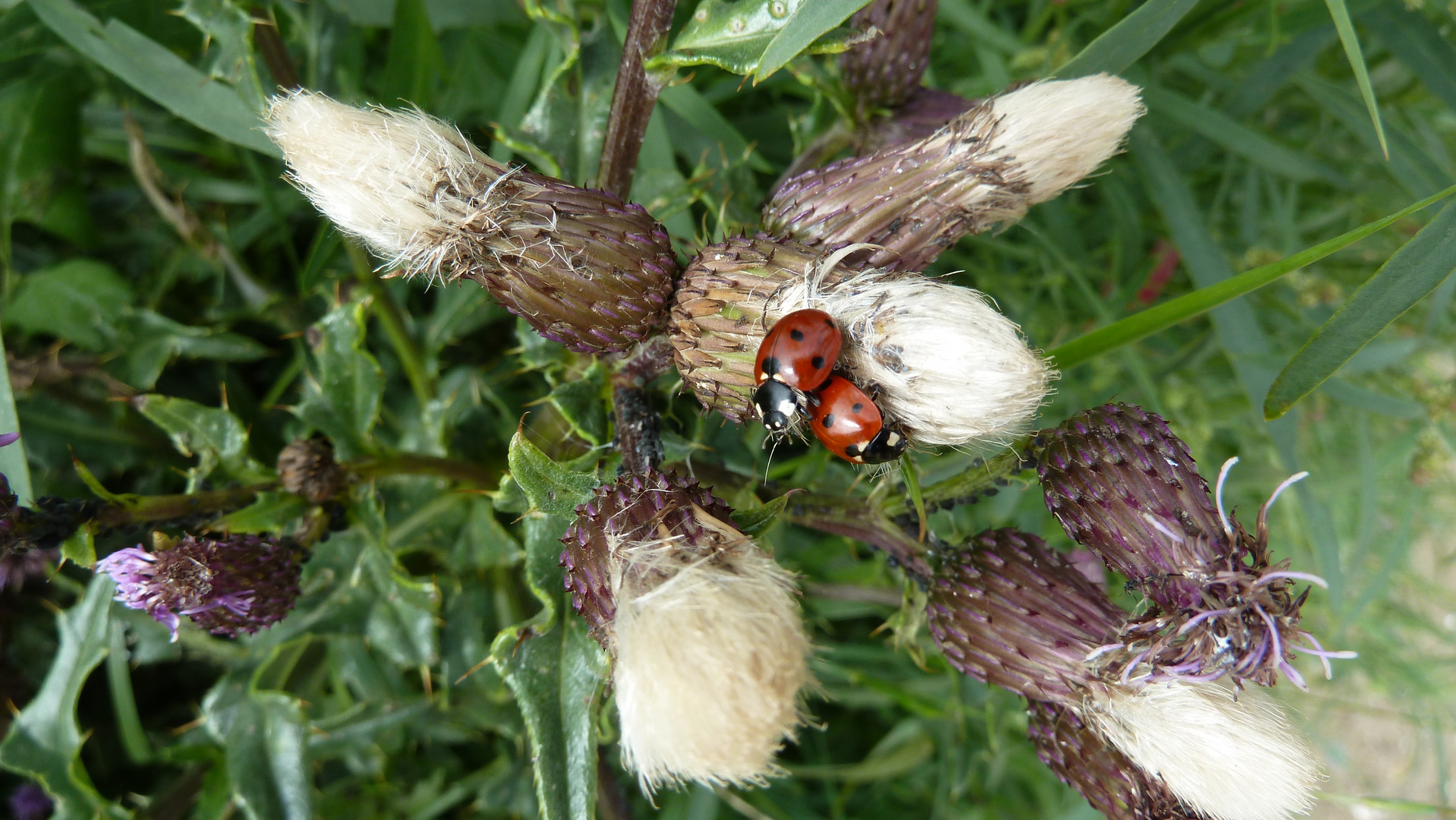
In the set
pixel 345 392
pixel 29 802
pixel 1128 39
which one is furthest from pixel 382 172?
pixel 29 802

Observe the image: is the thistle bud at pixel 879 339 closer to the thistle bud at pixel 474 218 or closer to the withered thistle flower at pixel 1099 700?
the thistle bud at pixel 474 218

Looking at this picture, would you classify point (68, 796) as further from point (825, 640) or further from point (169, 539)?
point (825, 640)

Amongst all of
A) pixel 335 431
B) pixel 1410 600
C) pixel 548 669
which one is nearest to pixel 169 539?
pixel 335 431

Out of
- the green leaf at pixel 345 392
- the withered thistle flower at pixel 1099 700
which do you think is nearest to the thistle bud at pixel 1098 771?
the withered thistle flower at pixel 1099 700

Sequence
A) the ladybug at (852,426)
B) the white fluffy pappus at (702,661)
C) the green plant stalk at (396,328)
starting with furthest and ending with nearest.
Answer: the green plant stalk at (396,328), the ladybug at (852,426), the white fluffy pappus at (702,661)

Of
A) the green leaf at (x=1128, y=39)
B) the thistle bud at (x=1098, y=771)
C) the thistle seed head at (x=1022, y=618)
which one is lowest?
the thistle bud at (x=1098, y=771)
